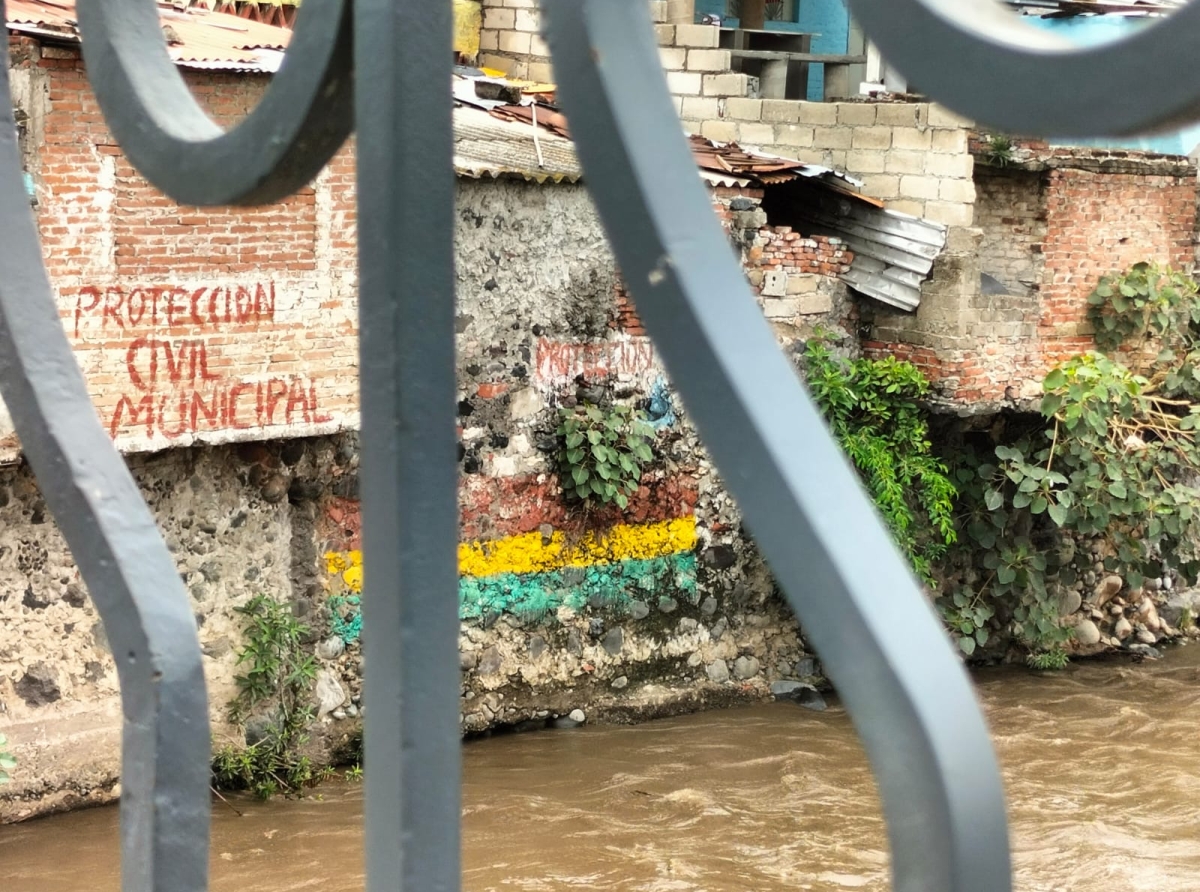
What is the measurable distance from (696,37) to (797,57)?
5.67 ft

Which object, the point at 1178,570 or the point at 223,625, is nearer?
the point at 223,625

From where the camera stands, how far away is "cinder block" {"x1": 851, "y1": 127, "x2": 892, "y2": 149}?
28.5 ft

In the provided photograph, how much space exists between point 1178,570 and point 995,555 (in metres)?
1.37

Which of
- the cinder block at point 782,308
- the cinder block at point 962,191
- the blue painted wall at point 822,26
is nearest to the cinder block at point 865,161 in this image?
the cinder block at point 962,191

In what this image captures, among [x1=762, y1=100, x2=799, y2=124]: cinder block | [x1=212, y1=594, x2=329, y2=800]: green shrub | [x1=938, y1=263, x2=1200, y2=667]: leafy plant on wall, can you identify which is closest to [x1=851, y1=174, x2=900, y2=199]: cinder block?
[x1=762, y1=100, x2=799, y2=124]: cinder block

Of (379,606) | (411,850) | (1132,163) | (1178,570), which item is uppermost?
(1132,163)

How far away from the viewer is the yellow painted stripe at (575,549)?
7.58 metres

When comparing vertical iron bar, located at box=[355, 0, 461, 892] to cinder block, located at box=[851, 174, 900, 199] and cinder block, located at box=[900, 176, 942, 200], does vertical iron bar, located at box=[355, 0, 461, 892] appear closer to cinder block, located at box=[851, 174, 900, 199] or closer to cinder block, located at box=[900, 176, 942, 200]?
cinder block, located at box=[900, 176, 942, 200]

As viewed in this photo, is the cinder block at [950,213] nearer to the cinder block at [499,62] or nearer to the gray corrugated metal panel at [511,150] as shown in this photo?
the gray corrugated metal panel at [511,150]

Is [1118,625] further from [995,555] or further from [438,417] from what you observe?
[438,417]

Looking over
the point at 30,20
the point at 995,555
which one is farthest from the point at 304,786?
the point at 995,555

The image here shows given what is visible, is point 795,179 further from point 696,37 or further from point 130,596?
point 130,596

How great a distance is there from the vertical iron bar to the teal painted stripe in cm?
669

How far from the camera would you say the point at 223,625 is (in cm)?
681
